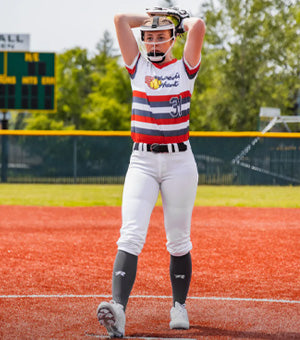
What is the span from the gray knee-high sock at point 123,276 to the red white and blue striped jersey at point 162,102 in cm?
78

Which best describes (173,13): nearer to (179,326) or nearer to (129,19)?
(129,19)

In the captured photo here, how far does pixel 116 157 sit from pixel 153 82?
62.8 ft

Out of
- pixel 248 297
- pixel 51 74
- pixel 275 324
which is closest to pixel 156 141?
pixel 275 324

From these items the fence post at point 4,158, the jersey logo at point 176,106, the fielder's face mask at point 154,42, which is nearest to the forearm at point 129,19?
the fielder's face mask at point 154,42

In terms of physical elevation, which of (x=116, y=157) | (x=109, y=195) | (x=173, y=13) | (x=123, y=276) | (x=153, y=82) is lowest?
(x=109, y=195)

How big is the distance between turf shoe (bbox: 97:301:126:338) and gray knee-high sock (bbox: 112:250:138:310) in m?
0.08

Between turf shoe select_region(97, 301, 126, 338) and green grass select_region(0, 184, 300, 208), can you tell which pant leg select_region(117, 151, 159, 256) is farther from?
green grass select_region(0, 184, 300, 208)

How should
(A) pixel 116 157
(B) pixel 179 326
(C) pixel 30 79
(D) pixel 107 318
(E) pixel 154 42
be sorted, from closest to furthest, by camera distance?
(D) pixel 107 318, (E) pixel 154 42, (B) pixel 179 326, (C) pixel 30 79, (A) pixel 116 157

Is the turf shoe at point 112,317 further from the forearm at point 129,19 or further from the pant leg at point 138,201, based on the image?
the forearm at point 129,19

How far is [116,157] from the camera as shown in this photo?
2350 cm

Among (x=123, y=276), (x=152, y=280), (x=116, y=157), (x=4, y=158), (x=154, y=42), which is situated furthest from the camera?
(x=4, y=158)

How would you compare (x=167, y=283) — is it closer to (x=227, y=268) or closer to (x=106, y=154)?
(x=227, y=268)

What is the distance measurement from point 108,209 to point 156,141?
10.7 m

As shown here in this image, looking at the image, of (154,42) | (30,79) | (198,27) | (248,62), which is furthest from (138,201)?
(248,62)
